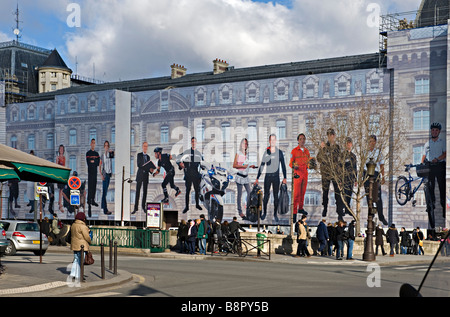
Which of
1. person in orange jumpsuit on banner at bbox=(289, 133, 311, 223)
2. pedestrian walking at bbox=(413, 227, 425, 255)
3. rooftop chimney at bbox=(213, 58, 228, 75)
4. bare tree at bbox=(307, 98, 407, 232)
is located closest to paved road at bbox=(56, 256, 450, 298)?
pedestrian walking at bbox=(413, 227, 425, 255)

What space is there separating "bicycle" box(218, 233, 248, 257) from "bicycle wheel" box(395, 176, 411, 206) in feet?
91.5

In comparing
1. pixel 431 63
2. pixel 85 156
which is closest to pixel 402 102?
pixel 431 63

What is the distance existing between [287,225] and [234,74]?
1704cm

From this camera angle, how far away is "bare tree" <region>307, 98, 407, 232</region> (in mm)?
49094

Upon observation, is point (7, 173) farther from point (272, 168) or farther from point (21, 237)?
point (272, 168)

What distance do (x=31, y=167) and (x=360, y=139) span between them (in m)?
35.1

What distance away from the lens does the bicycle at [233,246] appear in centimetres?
2963

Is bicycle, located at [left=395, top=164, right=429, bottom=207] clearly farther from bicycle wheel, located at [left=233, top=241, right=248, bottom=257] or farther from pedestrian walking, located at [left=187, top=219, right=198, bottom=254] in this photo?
pedestrian walking, located at [left=187, top=219, right=198, bottom=254]

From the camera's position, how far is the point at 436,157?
5541 centimetres

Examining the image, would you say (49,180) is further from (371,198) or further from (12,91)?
(12,91)

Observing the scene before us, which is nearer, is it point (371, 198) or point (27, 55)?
point (371, 198)

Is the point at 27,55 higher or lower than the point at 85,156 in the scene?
higher

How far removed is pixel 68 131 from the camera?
7606cm

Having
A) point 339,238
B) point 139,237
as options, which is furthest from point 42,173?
point 339,238
